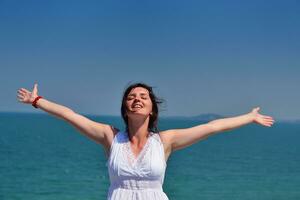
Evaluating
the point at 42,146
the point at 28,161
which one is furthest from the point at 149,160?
the point at 42,146

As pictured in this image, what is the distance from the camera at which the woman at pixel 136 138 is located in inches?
148

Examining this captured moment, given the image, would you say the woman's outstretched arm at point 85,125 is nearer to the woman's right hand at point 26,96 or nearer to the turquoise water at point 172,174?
the woman's right hand at point 26,96

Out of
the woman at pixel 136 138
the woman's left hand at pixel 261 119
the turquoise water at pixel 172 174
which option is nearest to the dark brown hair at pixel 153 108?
the woman at pixel 136 138

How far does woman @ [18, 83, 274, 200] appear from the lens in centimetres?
376

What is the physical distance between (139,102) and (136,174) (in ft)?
1.49

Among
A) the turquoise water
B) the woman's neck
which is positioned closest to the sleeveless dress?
the woman's neck

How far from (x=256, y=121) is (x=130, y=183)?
1.06 meters

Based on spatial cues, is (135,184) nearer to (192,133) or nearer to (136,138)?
(136,138)

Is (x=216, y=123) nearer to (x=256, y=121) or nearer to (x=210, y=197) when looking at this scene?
(x=256, y=121)

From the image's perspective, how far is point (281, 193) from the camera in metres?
34.0

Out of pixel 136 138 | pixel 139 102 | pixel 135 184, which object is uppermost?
pixel 139 102

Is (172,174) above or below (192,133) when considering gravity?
above

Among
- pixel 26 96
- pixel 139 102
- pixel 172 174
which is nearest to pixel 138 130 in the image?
pixel 139 102

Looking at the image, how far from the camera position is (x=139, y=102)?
3877mm
